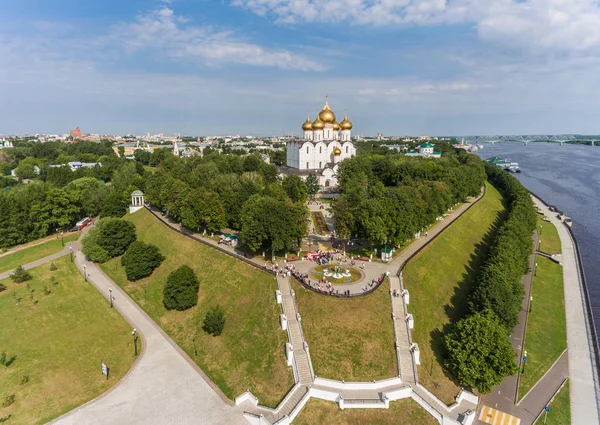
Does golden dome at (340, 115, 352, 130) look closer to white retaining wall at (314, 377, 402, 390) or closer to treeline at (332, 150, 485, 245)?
treeline at (332, 150, 485, 245)

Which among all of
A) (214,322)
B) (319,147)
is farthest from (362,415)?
(319,147)

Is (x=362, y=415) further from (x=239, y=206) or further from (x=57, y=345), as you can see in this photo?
(x=239, y=206)

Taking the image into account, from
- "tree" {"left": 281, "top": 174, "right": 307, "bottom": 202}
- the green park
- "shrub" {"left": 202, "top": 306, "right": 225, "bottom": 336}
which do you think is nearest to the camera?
the green park

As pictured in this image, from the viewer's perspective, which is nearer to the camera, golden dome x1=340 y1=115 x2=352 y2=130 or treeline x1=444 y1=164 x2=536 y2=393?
treeline x1=444 y1=164 x2=536 y2=393

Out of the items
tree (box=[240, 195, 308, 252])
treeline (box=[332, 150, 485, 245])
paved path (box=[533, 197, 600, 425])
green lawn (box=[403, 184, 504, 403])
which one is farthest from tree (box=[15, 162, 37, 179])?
paved path (box=[533, 197, 600, 425])

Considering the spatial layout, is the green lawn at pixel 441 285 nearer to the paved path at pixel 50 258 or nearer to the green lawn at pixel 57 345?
the green lawn at pixel 57 345

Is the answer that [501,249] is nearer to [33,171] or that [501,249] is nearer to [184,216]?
[184,216]
